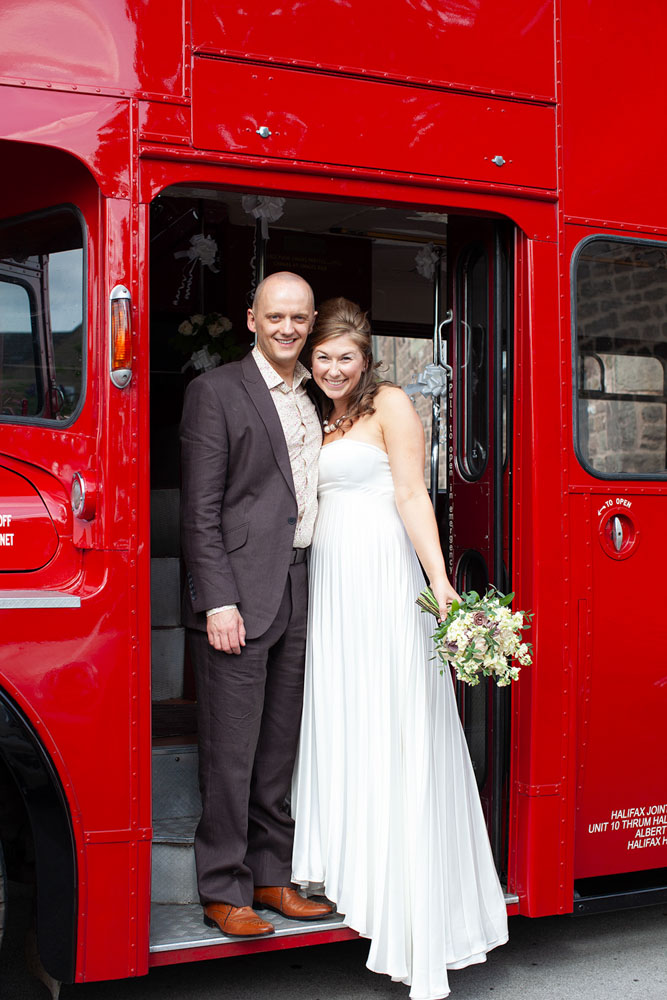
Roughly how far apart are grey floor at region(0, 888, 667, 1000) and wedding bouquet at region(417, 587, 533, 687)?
109 cm

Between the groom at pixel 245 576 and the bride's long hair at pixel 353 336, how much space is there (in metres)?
0.10

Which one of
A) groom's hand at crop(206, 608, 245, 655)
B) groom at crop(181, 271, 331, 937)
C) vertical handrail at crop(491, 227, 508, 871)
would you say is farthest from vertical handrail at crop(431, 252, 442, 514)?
groom's hand at crop(206, 608, 245, 655)

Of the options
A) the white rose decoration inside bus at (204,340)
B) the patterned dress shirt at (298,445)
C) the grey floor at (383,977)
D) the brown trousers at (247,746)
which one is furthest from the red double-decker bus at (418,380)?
the white rose decoration inside bus at (204,340)

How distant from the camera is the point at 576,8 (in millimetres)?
3318

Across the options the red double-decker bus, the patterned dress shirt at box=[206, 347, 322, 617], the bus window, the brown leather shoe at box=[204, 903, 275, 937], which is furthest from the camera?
the bus window

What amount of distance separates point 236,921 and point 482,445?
5.39 feet

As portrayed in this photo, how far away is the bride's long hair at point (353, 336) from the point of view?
3279 mm

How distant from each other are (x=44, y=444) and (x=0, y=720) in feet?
2.33

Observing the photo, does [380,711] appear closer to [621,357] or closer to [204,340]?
[621,357]

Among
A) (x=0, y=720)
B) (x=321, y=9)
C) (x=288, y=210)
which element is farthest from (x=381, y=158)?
(x=0, y=720)

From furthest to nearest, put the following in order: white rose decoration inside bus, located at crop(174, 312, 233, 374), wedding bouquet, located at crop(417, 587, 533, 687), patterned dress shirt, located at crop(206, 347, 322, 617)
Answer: white rose decoration inside bus, located at crop(174, 312, 233, 374), patterned dress shirt, located at crop(206, 347, 322, 617), wedding bouquet, located at crop(417, 587, 533, 687)

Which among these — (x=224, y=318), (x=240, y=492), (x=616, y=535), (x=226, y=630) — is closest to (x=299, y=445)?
(x=240, y=492)

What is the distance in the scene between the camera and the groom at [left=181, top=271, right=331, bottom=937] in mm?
3057

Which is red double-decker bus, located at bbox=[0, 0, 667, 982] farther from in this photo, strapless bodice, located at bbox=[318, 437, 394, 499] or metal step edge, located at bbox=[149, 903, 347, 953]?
strapless bodice, located at bbox=[318, 437, 394, 499]
